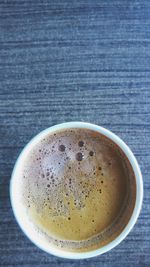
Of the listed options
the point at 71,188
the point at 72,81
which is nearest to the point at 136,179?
the point at 71,188

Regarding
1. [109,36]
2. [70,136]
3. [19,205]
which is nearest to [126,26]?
[109,36]

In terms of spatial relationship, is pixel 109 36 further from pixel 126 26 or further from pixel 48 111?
pixel 48 111

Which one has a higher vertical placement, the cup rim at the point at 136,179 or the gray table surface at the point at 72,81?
the gray table surface at the point at 72,81

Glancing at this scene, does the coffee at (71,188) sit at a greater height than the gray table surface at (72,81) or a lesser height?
lesser

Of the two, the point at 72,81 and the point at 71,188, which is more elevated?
the point at 72,81

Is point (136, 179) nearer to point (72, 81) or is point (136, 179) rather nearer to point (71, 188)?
point (71, 188)

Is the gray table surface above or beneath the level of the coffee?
above
